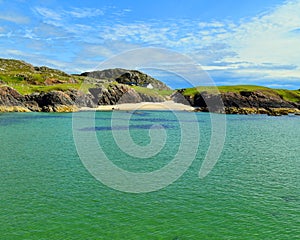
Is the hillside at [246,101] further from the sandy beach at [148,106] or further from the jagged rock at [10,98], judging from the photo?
the jagged rock at [10,98]

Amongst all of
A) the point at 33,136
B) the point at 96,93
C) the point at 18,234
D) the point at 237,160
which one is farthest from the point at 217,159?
the point at 96,93

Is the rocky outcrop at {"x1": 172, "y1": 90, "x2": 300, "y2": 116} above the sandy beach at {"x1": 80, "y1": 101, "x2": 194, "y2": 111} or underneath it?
above

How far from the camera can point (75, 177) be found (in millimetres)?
34406

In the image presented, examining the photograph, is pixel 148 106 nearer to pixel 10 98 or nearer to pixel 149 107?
pixel 149 107

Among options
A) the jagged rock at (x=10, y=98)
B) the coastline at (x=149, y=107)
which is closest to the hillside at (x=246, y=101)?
the coastline at (x=149, y=107)

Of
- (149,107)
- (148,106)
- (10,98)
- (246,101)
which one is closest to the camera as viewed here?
(10,98)

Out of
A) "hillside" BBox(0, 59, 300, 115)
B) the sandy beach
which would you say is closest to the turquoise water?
"hillside" BBox(0, 59, 300, 115)

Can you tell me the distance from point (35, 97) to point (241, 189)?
13134 cm

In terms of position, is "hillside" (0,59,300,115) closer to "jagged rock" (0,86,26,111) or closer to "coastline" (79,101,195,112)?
"jagged rock" (0,86,26,111)

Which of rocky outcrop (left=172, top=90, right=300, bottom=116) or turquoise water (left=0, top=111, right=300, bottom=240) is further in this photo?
rocky outcrop (left=172, top=90, right=300, bottom=116)

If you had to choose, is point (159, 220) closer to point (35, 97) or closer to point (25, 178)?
point (25, 178)

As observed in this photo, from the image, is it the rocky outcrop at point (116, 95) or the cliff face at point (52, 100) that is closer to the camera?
the cliff face at point (52, 100)

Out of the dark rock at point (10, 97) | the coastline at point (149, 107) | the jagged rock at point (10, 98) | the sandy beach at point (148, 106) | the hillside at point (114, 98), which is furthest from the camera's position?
the sandy beach at point (148, 106)

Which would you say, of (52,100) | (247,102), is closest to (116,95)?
(52,100)
